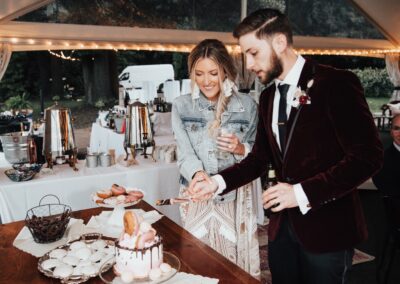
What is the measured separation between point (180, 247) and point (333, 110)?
0.81 meters

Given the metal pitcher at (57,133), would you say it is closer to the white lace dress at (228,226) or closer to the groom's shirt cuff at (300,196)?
the white lace dress at (228,226)

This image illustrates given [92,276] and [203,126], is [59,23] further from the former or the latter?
[92,276]

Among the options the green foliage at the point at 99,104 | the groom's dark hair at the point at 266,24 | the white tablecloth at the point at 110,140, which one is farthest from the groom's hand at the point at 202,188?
the green foliage at the point at 99,104

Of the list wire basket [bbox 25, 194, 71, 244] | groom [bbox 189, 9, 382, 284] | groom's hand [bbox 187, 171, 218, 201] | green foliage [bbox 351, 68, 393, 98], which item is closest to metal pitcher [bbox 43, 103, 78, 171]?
wire basket [bbox 25, 194, 71, 244]

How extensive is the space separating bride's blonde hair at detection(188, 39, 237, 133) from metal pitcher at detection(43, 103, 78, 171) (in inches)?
40.3

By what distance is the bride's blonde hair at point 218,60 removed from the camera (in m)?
2.15

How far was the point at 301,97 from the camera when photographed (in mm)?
1524

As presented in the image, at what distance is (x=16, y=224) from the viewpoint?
1823 millimetres

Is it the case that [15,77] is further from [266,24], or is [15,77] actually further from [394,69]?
[394,69]

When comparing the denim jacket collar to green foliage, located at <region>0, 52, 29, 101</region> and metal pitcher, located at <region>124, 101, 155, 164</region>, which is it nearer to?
metal pitcher, located at <region>124, 101, 155, 164</region>

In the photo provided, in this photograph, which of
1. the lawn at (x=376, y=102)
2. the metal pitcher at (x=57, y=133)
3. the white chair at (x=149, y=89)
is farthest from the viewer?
the lawn at (x=376, y=102)

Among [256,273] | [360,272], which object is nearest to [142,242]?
[256,273]

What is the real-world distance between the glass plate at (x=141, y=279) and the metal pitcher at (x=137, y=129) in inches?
74.1

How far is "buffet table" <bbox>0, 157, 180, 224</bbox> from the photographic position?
2641 mm
